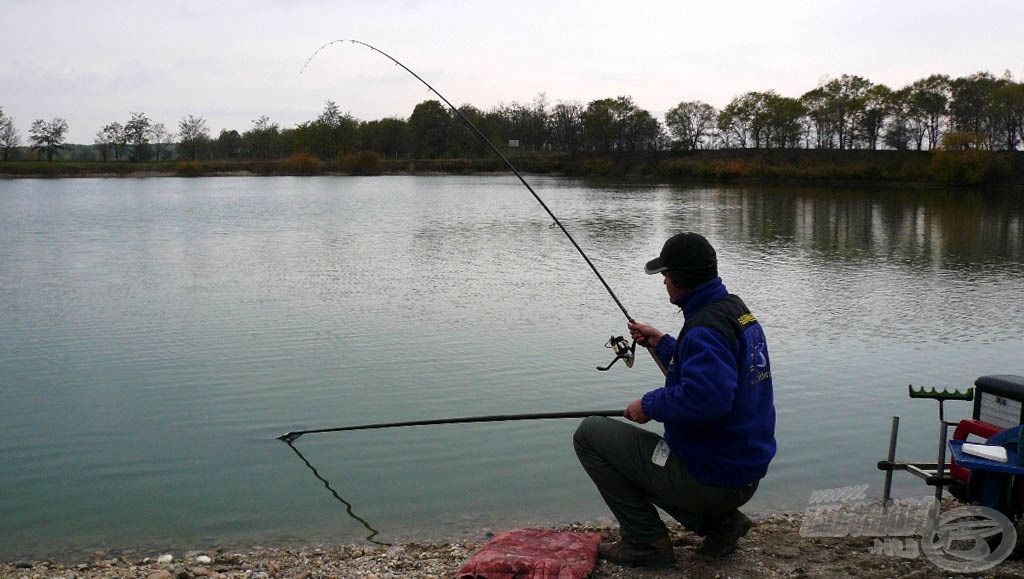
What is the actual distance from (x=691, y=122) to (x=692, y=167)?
1739 centimetres

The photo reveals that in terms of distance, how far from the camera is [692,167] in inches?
2867

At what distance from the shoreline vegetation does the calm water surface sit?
37.9 meters

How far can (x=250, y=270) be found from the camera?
50.8 feet

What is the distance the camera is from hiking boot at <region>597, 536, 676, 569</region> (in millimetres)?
3844

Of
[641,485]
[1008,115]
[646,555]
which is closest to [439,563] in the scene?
[646,555]


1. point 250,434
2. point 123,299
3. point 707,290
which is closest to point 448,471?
point 250,434

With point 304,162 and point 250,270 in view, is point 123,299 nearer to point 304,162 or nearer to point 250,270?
point 250,270

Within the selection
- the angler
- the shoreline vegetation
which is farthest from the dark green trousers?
the shoreline vegetation

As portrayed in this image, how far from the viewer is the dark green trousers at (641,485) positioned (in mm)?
3623

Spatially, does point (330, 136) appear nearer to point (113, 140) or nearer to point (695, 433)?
point (113, 140)

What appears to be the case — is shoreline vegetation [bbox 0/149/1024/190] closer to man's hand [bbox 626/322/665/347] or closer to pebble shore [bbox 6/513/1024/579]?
pebble shore [bbox 6/513/1024/579]

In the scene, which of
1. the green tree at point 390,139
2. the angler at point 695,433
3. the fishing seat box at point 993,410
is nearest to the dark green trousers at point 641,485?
the angler at point 695,433

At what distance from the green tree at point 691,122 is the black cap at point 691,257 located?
86.3 meters

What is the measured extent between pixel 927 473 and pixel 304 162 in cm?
8097
